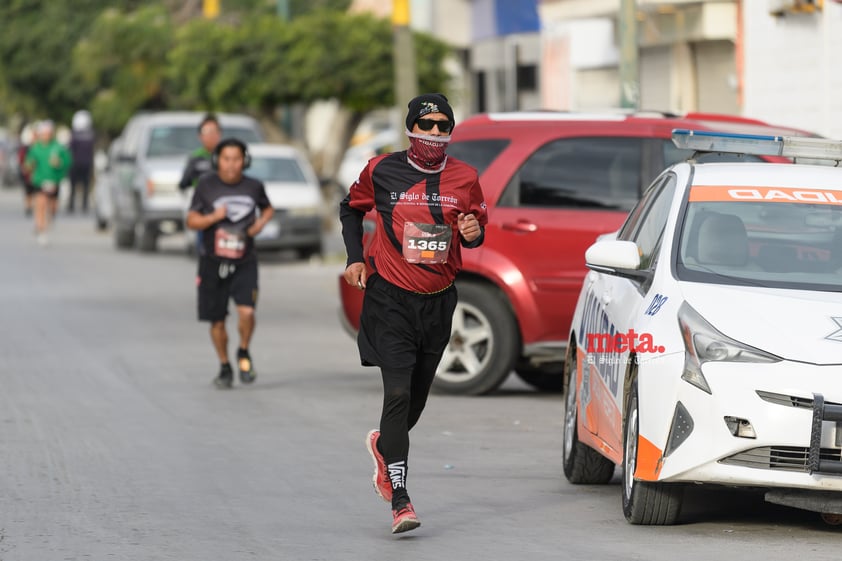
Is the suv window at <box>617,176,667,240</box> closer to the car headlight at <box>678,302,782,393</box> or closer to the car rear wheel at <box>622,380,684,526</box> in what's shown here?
the car rear wheel at <box>622,380,684,526</box>

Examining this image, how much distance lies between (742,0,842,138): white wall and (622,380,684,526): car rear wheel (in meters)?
13.1

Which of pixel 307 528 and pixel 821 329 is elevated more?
pixel 821 329

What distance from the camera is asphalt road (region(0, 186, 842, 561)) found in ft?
25.0

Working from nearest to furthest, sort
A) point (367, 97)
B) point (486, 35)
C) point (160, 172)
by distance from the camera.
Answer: point (160, 172) → point (367, 97) → point (486, 35)

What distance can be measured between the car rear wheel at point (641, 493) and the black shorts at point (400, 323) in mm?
862

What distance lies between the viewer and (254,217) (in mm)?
13781

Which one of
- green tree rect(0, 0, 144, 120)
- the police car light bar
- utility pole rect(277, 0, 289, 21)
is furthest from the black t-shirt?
green tree rect(0, 0, 144, 120)

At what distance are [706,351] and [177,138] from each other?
74.0 feet

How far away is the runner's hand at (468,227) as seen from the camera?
26.1 ft

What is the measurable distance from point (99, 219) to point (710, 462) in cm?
2925

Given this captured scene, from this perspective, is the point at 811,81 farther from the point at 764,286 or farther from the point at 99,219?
the point at 99,219

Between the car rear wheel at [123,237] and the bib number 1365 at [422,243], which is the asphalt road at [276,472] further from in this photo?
the car rear wheel at [123,237]

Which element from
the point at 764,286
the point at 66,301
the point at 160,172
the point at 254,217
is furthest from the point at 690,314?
the point at 160,172

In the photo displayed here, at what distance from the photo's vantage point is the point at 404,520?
304 inches
